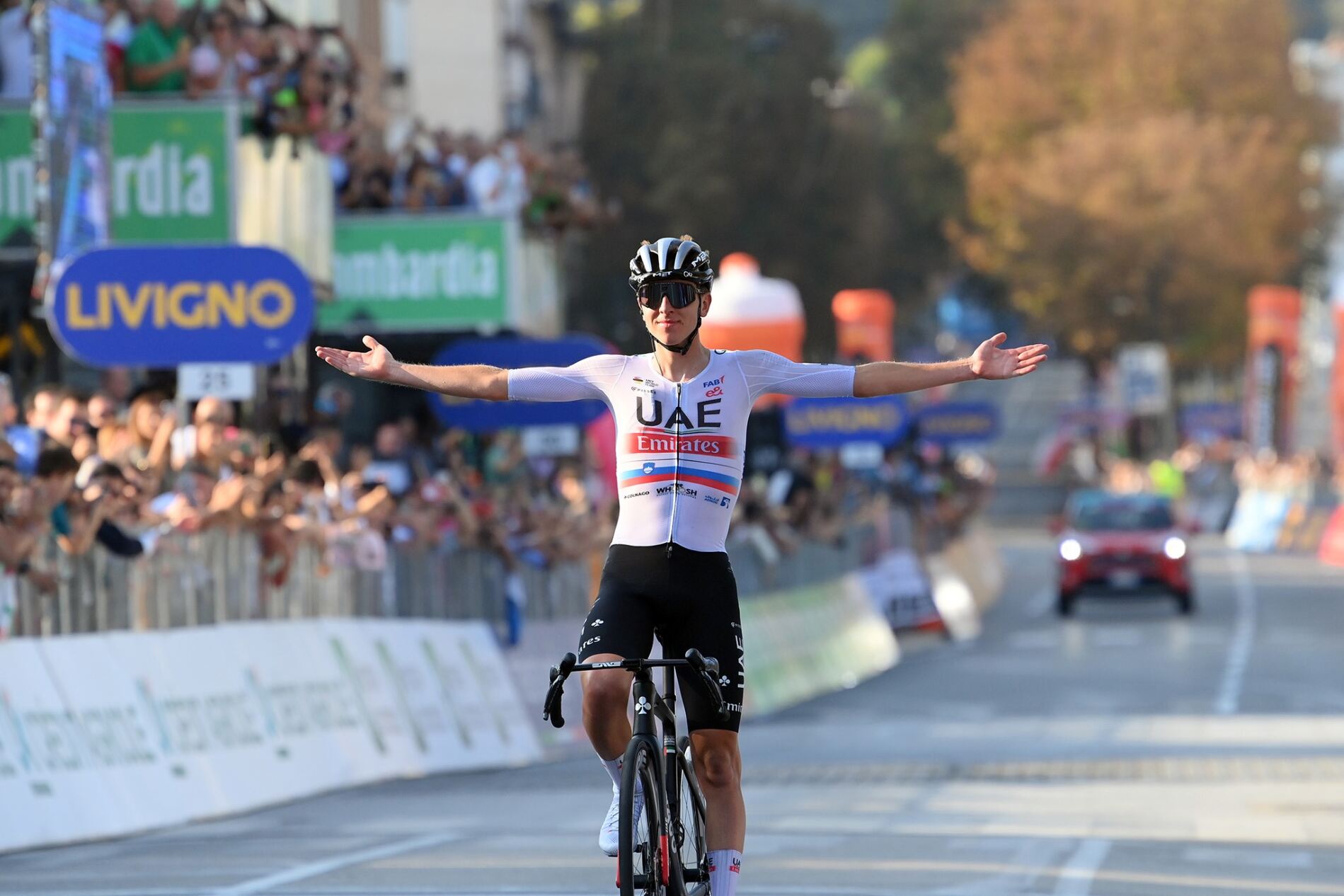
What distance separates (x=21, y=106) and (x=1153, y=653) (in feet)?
56.5

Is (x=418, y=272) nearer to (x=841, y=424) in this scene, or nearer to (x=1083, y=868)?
(x=841, y=424)

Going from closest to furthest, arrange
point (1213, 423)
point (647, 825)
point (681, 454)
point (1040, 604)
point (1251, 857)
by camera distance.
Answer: point (647, 825)
point (681, 454)
point (1251, 857)
point (1040, 604)
point (1213, 423)

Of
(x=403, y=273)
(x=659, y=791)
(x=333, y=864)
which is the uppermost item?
(x=403, y=273)

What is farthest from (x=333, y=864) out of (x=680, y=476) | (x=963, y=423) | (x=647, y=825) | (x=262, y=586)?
(x=963, y=423)

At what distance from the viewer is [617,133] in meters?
69.8

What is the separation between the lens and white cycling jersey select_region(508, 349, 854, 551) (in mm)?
9008

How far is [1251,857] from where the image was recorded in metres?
12.9

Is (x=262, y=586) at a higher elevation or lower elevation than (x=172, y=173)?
lower

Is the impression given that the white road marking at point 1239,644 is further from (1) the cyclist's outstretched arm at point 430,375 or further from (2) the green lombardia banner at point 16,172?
(1) the cyclist's outstretched arm at point 430,375

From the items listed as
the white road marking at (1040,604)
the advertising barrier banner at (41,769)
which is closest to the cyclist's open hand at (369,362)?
the advertising barrier banner at (41,769)

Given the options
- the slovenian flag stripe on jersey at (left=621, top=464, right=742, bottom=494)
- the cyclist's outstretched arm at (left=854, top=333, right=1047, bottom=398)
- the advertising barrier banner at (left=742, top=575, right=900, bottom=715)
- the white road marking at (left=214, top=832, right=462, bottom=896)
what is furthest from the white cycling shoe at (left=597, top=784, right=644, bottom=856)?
the advertising barrier banner at (left=742, top=575, right=900, bottom=715)

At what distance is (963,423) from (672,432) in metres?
47.0

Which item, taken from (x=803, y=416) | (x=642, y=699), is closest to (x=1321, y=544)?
(x=803, y=416)

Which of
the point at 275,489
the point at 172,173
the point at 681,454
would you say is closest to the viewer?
the point at 681,454
